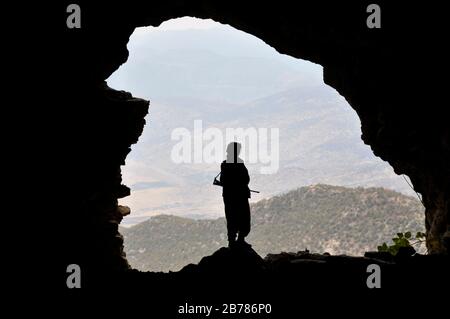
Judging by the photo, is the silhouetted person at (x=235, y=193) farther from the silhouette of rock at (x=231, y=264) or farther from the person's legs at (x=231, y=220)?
the silhouette of rock at (x=231, y=264)

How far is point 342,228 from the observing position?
7588 cm

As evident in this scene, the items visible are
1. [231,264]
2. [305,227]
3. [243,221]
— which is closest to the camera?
[231,264]

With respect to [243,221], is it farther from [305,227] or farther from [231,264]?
[305,227]

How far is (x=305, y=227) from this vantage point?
7825 centimetres

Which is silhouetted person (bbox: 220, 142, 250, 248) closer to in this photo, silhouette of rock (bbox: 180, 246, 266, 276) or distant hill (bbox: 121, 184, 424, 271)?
silhouette of rock (bbox: 180, 246, 266, 276)

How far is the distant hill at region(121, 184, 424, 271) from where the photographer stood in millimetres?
73375

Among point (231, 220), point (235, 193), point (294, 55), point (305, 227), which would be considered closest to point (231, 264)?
point (231, 220)

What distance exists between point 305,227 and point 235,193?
2501 inches

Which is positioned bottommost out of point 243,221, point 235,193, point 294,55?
point 243,221

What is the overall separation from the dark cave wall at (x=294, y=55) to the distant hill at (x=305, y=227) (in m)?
50.0

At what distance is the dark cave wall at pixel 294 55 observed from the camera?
1759 centimetres
